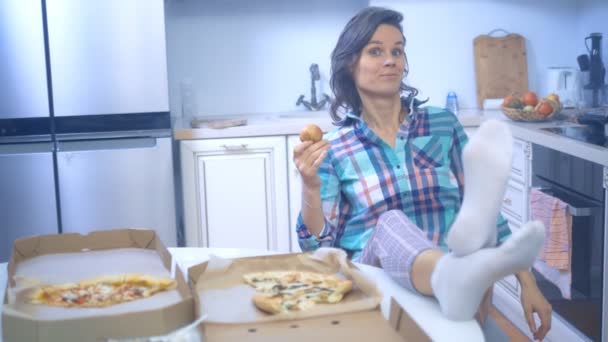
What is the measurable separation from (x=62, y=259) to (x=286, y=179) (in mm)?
1931

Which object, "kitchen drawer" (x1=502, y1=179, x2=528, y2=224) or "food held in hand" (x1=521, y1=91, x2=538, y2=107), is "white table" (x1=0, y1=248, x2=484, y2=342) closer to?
"kitchen drawer" (x1=502, y1=179, x2=528, y2=224)

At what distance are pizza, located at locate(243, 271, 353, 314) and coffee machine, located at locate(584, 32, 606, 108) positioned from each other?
8.48ft

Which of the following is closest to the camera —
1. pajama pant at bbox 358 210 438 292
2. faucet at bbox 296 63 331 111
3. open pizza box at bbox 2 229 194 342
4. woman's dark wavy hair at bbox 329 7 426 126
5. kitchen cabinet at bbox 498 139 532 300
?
open pizza box at bbox 2 229 194 342

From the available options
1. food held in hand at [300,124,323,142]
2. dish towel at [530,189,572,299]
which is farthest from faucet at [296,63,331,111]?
food held in hand at [300,124,323,142]

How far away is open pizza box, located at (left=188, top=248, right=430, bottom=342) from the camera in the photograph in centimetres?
98

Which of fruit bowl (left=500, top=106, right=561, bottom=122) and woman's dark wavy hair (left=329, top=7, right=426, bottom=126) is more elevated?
woman's dark wavy hair (left=329, top=7, right=426, bottom=126)

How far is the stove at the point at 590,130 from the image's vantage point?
8.34ft

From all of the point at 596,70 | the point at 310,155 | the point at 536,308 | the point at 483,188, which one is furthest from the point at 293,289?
the point at 596,70

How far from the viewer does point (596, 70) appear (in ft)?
11.2

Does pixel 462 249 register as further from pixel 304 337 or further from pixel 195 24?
pixel 195 24

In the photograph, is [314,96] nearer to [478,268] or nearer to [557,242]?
[557,242]

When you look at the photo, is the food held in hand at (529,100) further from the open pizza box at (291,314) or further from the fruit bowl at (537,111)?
the open pizza box at (291,314)

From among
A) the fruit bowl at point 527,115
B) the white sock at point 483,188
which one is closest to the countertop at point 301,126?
the fruit bowl at point 527,115

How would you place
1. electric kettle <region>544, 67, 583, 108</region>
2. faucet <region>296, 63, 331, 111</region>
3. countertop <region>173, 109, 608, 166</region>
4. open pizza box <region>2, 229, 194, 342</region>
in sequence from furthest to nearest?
faucet <region>296, 63, 331, 111</region>, electric kettle <region>544, 67, 583, 108</region>, countertop <region>173, 109, 608, 166</region>, open pizza box <region>2, 229, 194, 342</region>
